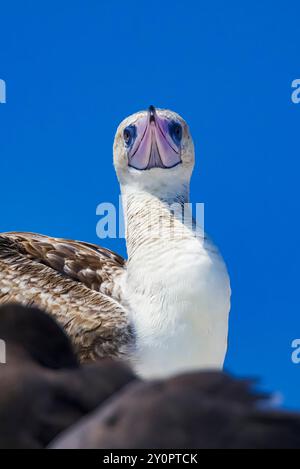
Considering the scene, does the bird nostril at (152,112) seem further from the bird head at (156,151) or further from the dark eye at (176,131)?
the dark eye at (176,131)

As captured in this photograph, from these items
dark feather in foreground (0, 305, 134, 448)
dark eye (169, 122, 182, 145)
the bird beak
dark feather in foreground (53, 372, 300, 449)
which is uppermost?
dark eye (169, 122, 182, 145)

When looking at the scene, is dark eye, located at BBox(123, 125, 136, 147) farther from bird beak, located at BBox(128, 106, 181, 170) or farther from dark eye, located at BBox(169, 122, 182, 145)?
dark eye, located at BBox(169, 122, 182, 145)

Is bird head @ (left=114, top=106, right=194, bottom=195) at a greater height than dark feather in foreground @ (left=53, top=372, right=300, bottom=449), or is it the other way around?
bird head @ (left=114, top=106, right=194, bottom=195)

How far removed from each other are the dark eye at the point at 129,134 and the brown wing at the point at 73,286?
1.08 meters

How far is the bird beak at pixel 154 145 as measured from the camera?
1039cm

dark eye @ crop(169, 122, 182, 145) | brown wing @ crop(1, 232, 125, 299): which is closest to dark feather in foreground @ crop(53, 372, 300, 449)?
brown wing @ crop(1, 232, 125, 299)

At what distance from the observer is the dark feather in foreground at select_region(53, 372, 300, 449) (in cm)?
411

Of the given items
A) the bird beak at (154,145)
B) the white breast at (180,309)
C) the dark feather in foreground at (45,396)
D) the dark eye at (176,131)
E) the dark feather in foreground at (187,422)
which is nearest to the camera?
the dark feather in foreground at (187,422)

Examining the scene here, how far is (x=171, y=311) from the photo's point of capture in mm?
9273

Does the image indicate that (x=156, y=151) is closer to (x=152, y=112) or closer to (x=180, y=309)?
(x=152, y=112)

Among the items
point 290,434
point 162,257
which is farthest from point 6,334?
point 162,257

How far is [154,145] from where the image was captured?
10.4 meters

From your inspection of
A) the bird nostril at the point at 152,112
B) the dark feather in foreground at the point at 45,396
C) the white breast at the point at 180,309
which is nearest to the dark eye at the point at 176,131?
the bird nostril at the point at 152,112

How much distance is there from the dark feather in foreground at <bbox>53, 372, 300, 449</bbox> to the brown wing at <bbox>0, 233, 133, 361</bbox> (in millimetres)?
4697
